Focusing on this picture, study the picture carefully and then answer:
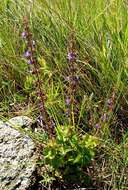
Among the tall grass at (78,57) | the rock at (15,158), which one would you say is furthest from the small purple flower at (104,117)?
the rock at (15,158)

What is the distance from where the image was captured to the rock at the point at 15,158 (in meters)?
2.01

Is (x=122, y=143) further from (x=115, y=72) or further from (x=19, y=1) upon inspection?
(x=19, y=1)

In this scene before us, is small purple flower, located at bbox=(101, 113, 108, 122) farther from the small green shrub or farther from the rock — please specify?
the rock

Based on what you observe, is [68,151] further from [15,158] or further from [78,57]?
[78,57]

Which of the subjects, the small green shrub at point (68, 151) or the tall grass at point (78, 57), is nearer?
the small green shrub at point (68, 151)

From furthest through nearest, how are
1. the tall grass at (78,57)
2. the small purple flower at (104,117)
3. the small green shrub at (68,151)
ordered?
the tall grass at (78,57), the small purple flower at (104,117), the small green shrub at (68,151)

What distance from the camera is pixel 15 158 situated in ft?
6.88

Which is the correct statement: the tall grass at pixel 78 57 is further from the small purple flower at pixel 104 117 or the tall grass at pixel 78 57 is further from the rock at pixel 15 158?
the rock at pixel 15 158

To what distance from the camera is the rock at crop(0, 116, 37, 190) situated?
2.01 m

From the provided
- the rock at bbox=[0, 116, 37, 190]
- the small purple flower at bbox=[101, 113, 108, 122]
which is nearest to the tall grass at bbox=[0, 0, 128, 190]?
the small purple flower at bbox=[101, 113, 108, 122]

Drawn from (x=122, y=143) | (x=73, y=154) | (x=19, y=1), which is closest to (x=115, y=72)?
(x=122, y=143)

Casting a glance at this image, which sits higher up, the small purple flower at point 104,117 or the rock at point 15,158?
the small purple flower at point 104,117

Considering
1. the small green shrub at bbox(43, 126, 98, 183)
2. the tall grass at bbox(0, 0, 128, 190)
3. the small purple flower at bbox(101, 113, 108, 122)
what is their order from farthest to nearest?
the tall grass at bbox(0, 0, 128, 190) < the small purple flower at bbox(101, 113, 108, 122) < the small green shrub at bbox(43, 126, 98, 183)

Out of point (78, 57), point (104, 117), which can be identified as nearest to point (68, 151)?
point (104, 117)
